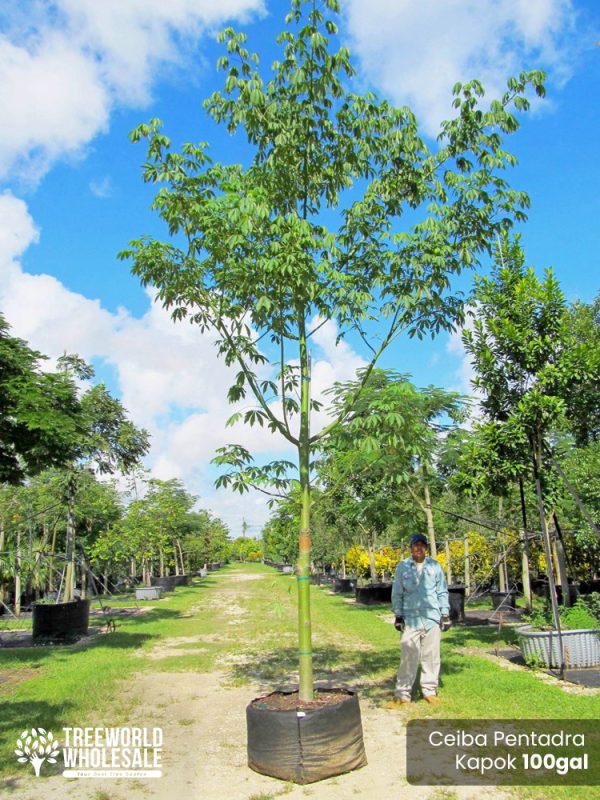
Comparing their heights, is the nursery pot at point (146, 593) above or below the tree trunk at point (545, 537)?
below

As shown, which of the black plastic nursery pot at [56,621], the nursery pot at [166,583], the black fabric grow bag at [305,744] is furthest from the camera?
the nursery pot at [166,583]

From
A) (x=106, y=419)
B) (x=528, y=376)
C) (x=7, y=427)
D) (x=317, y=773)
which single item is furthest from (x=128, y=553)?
(x=317, y=773)

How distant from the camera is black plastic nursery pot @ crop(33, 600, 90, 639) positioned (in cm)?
1354

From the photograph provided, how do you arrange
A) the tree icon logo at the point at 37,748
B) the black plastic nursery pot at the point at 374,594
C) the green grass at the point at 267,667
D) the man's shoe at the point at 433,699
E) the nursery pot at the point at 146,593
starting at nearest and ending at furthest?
1. the tree icon logo at the point at 37,748
2. the green grass at the point at 267,667
3. the man's shoe at the point at 433,699
4. the black plastic nursery pot at the point at 374,594
5. the nursery pot at the point at 146,593

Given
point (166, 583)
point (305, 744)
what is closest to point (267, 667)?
point (305, 744)

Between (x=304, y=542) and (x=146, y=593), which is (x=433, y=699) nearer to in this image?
(x=304, y=542)

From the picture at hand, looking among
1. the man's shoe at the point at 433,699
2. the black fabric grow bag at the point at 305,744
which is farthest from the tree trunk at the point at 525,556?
the black fabric grow bag at the point at 305,744

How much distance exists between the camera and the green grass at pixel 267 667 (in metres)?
6.50

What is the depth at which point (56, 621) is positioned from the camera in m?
13.6

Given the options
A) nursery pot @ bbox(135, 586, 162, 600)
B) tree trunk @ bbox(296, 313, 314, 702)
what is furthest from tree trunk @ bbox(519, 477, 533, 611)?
nursery pot @ bbox(135, 586, 162, 600)

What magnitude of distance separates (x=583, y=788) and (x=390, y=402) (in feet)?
10.3

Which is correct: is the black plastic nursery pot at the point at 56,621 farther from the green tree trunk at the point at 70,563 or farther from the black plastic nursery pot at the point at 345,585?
the black plastic nursery pot at the point at 345,585

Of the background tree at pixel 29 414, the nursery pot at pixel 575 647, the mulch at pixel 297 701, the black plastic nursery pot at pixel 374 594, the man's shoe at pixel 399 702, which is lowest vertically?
the black plastic nursery pot at pixel 374 594

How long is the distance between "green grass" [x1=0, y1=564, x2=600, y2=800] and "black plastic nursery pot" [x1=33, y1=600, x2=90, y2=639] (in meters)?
0.74
